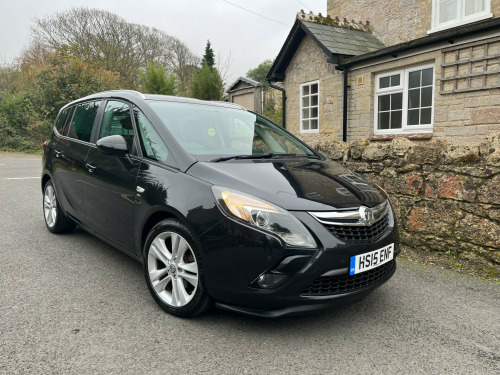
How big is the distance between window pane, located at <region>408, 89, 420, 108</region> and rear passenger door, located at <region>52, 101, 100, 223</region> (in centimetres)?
730

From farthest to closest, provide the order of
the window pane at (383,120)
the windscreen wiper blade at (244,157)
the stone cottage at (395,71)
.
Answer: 1. the window pane at (383,120)
2. the stone cottage at (395,71)
3. the windscreen wiper blade at (244,157)

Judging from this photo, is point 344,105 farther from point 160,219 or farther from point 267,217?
point 267,217

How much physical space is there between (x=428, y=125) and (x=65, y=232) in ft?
25.0

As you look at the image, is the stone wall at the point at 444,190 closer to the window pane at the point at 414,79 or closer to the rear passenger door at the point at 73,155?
the rear passenger door at the point at 73,155

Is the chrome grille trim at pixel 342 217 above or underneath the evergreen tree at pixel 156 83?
underneath

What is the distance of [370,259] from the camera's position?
2564 millimetres

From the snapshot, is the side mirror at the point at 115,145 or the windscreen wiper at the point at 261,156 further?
the side mirror at the point at 115,145

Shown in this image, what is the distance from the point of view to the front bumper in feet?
7.55

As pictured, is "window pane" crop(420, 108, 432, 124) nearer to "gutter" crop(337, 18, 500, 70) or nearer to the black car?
"gutter" crop(337, 18, 500, 70)

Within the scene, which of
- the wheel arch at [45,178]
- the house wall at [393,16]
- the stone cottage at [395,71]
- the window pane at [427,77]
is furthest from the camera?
the house wall at [393,16]

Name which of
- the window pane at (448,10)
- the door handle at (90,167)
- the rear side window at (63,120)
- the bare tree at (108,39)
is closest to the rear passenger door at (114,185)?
the door handle at (90,167)

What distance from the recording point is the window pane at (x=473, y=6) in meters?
8.66

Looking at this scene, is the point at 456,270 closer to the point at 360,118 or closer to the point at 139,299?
the point at 139,299

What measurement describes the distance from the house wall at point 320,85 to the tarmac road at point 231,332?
25.0ft
